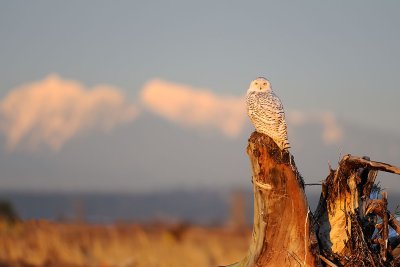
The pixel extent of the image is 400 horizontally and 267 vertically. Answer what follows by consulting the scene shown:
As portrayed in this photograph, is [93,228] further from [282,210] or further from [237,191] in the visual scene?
[282,210]

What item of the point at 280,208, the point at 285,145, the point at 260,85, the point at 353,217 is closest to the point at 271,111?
the point at 285,145

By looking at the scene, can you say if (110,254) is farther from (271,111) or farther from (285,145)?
(285,145)

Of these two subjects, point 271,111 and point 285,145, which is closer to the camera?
point 285,145

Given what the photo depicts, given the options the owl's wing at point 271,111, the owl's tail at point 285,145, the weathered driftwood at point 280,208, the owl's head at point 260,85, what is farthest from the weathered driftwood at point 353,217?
the owl's head at point 260,85

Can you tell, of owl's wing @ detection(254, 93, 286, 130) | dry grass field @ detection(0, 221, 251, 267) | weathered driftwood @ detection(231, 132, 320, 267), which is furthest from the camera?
dry grass field @ detection(0, 221, 251, 267)

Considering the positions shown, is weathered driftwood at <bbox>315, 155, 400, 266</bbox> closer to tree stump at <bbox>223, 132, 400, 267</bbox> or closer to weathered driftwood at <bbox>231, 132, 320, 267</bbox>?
tree stump at <bbox>223, 132, 400, 267</bbox>

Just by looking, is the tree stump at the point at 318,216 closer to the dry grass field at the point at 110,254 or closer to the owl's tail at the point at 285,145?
the owl's tail at the point at 285,145

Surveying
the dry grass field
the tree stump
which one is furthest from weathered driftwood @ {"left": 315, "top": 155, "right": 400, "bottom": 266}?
the dry grass field

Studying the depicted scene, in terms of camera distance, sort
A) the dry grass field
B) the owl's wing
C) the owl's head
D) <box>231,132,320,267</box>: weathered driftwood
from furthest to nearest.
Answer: the dry grass field < the owl's head < the owl's wing < <box>231,132,320,267</box>: weathered driftwood

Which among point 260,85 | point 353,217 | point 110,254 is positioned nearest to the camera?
point 353,217

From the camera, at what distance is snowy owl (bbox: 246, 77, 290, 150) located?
262 inches

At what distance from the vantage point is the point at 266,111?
6945 mm

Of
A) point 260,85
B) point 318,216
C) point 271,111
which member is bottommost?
point 318,216

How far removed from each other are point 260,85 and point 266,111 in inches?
20.0
